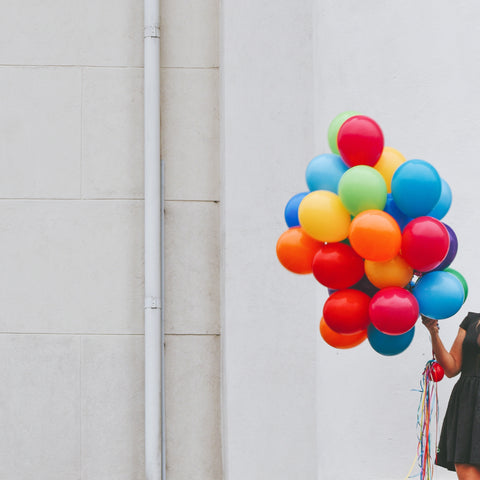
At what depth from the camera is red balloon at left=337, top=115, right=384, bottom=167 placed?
11.8 ft

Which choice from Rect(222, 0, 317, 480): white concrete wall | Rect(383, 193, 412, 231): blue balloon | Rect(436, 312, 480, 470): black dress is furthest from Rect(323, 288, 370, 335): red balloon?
Rect(222, 0, 317, 480): white concrete wall

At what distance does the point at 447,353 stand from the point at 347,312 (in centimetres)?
84

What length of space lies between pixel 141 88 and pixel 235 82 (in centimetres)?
58

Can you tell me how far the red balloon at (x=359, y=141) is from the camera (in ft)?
11.8

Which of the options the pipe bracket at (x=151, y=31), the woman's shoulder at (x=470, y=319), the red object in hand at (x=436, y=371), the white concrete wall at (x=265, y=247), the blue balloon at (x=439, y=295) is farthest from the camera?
the pipe bracket at (x=151, y=31)

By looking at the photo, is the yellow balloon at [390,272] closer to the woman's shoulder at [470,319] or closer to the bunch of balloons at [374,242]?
the bunch of balloons at [374,242]

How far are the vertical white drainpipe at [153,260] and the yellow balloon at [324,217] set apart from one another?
1.47 metres

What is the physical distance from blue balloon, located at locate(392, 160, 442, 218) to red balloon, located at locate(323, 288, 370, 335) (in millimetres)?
416

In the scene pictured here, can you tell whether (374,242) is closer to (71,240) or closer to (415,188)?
(415,188)

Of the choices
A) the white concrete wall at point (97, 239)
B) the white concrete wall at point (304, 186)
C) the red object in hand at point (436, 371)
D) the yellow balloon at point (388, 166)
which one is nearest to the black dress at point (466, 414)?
the red object in hand at point (436, 371)

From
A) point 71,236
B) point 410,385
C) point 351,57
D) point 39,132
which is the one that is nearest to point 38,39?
point 39,132

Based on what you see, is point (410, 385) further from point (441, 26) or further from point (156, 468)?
point (441, 26)

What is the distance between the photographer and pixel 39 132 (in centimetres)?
507

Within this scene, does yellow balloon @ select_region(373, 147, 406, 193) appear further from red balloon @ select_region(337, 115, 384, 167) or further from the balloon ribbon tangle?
the balloon ribbon tangle
